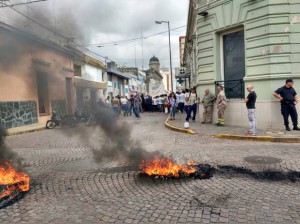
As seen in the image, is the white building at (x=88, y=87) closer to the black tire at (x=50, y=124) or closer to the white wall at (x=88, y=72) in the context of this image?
the white wall at (x=88, y=72)

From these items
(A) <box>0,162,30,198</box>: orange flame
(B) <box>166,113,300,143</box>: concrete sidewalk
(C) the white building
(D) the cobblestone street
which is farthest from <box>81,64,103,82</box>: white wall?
(B) <box>166,113,300,143</box>: concrete sidewalk

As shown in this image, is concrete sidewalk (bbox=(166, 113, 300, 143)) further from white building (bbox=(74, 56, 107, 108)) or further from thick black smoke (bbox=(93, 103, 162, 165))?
white building (bbox=(74, 56, 107, 108))

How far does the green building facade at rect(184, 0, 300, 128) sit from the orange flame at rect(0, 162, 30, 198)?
856cm

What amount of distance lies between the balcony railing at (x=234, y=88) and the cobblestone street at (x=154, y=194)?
511 cm

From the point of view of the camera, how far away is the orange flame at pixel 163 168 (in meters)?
5.06

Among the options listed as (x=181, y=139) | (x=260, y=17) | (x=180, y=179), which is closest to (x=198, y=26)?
(x=260, y=17)

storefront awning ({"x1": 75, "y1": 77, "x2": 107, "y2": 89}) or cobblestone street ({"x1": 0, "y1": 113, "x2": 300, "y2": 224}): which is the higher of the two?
storefront awning ({"x1": 75, "y1": 77, "x2": 107, "y2": 89})

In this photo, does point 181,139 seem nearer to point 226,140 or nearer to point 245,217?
point 226,140

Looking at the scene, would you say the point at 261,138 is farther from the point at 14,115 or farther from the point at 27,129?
the point at 14,115

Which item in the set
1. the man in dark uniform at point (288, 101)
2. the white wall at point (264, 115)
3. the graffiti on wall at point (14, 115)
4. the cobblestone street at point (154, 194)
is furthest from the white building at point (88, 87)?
the man in dark uniform at point (288, 101)

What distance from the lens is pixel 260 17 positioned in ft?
33.8

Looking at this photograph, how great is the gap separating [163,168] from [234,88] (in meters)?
7.85

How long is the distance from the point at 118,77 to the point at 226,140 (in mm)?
30480

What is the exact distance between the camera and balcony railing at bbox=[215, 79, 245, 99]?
457 inches
